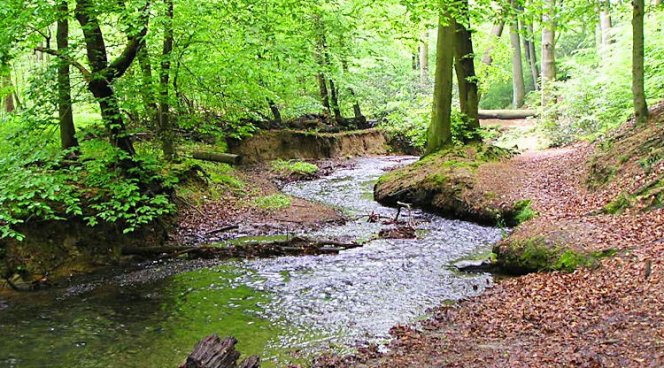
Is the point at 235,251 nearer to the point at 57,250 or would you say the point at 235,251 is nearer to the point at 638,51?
the point at 57,250

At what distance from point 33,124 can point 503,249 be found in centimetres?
835

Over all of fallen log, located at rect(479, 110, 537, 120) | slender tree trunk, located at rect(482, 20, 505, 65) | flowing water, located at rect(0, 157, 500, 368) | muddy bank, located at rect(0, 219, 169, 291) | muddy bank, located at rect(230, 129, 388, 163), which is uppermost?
slender tree trunk, located at rect(482, 20, 505, 65)

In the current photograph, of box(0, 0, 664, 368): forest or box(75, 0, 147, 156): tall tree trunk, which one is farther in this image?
box(75, 0, 147, 156): tall tree trunk

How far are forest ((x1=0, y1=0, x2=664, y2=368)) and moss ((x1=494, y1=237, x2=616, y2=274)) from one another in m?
0.03

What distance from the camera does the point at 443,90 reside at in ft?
52.6

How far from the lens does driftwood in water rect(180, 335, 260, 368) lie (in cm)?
402

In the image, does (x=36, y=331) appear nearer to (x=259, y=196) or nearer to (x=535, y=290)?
(x=535, y=290)

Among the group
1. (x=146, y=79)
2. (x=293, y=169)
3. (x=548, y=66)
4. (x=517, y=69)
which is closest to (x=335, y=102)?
(x=293, y=169)

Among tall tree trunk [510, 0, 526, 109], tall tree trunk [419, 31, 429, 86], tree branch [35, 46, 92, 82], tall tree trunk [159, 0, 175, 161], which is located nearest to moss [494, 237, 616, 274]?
tall tree trunk [159, 0, 175, 161]

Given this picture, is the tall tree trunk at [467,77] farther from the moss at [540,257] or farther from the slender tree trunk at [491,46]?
the moss at [540,257]

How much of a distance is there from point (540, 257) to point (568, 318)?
2330 millimetres

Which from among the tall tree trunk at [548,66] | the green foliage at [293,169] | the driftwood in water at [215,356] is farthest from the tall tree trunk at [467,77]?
the driftwood in water at [215,356]

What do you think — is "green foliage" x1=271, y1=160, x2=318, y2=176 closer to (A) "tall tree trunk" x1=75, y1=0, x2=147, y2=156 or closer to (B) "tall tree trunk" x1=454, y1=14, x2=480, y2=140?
(B) "tall tree trunk" x1=454, y1=14, x2=480, y2=140

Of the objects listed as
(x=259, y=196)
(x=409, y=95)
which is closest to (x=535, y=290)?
(x=259, y=196)
